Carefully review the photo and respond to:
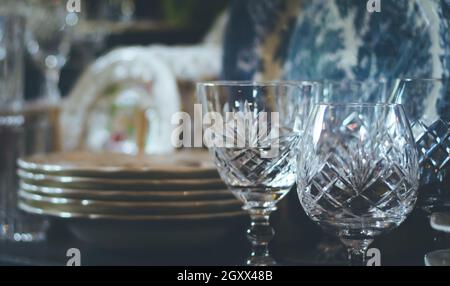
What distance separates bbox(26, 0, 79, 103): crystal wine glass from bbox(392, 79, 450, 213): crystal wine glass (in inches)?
78.4

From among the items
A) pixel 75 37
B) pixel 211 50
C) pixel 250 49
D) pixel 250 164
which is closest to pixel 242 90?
pixel 250 164

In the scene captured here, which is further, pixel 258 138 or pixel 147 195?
pixel 147 195

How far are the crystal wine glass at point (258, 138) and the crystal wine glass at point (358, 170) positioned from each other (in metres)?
0.06

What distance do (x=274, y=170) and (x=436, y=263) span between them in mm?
138

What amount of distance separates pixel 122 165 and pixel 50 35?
1.80 meters

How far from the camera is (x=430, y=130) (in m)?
0.63

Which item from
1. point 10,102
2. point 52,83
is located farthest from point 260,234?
point 52,83

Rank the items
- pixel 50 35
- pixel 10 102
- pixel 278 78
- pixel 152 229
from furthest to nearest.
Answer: pixel 50 35 → pixel 10 102 → pixel 278 78 → pixel 152 229

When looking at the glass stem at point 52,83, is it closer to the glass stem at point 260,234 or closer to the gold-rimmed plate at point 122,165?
the gold-rimmed plate at point 122,165

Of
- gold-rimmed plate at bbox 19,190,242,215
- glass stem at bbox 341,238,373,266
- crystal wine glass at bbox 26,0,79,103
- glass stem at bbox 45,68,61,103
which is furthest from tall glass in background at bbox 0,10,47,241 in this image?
glass stem at bbox 45,68,61,103

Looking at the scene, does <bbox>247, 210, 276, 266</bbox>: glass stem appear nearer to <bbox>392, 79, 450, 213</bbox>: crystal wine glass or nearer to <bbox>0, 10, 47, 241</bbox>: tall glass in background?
<bbox>392, 79, 450, 213</bbox>: crystal wine glass

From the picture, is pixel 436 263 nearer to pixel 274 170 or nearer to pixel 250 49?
pixel 274 170

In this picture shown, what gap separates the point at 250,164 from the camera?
2.15 feet

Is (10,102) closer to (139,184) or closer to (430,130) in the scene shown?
(139,184)
